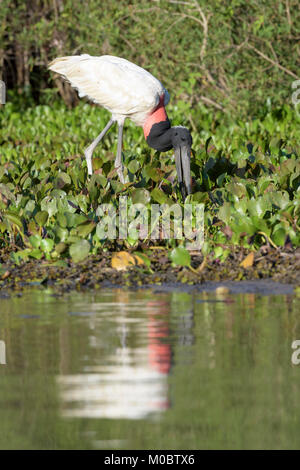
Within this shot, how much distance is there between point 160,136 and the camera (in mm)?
10602

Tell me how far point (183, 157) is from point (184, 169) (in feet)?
0.52

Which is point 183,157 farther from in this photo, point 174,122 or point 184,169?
point 174,122

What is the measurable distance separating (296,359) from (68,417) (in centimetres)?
125

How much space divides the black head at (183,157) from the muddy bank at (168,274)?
1.89 m

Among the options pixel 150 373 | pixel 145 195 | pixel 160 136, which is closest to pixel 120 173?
pixel 160 136

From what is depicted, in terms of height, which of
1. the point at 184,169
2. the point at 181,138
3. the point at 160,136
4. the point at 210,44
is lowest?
the point at 184,169

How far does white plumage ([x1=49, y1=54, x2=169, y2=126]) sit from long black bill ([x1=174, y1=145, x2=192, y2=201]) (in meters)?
0.75

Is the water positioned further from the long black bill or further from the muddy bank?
the long black bill

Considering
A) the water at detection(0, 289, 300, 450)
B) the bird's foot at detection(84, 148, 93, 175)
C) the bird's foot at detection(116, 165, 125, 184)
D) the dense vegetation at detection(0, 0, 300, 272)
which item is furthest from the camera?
the bird's foot at detection(84, 148, 93, 175)

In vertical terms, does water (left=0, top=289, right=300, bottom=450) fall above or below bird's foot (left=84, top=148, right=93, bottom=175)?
below

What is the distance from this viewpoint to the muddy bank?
7.26 m

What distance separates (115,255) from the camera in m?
7.83

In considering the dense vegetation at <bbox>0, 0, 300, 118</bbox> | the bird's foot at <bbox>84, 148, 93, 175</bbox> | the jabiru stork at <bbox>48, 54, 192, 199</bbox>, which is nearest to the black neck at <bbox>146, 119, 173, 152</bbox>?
the jabiru stork at <bbox>48, 54, 192, 199</bbox>
